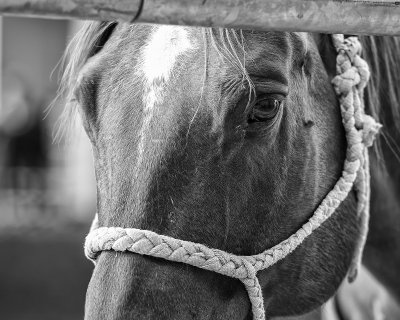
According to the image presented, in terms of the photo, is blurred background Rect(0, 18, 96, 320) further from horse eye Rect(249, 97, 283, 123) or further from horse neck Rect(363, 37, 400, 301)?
horse neck Rect(363, 37, 400, 301)

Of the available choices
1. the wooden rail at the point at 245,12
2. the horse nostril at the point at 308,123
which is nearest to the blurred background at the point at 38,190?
the horse nostril at the point at 308,123

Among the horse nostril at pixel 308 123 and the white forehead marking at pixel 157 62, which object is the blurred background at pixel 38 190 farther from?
the horse nostril at pixel 308 123

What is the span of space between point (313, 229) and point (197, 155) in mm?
521

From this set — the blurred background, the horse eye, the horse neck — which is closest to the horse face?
the horse eye

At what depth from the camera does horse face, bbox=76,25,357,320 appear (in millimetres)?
2029

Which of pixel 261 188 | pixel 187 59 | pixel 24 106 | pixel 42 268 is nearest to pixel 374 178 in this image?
pixel 261 188

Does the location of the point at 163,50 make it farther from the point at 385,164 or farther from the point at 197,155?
the point at 385,164

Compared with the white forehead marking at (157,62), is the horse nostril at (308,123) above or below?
below

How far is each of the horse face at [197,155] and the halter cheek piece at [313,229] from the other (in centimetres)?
3

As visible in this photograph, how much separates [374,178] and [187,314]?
1.04 metres

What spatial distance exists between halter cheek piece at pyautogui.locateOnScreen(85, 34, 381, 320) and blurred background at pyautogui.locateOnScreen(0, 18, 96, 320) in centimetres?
93

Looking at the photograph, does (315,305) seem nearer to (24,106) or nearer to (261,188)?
(261,188)

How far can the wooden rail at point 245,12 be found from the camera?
1.50 metres

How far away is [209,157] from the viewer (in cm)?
211
